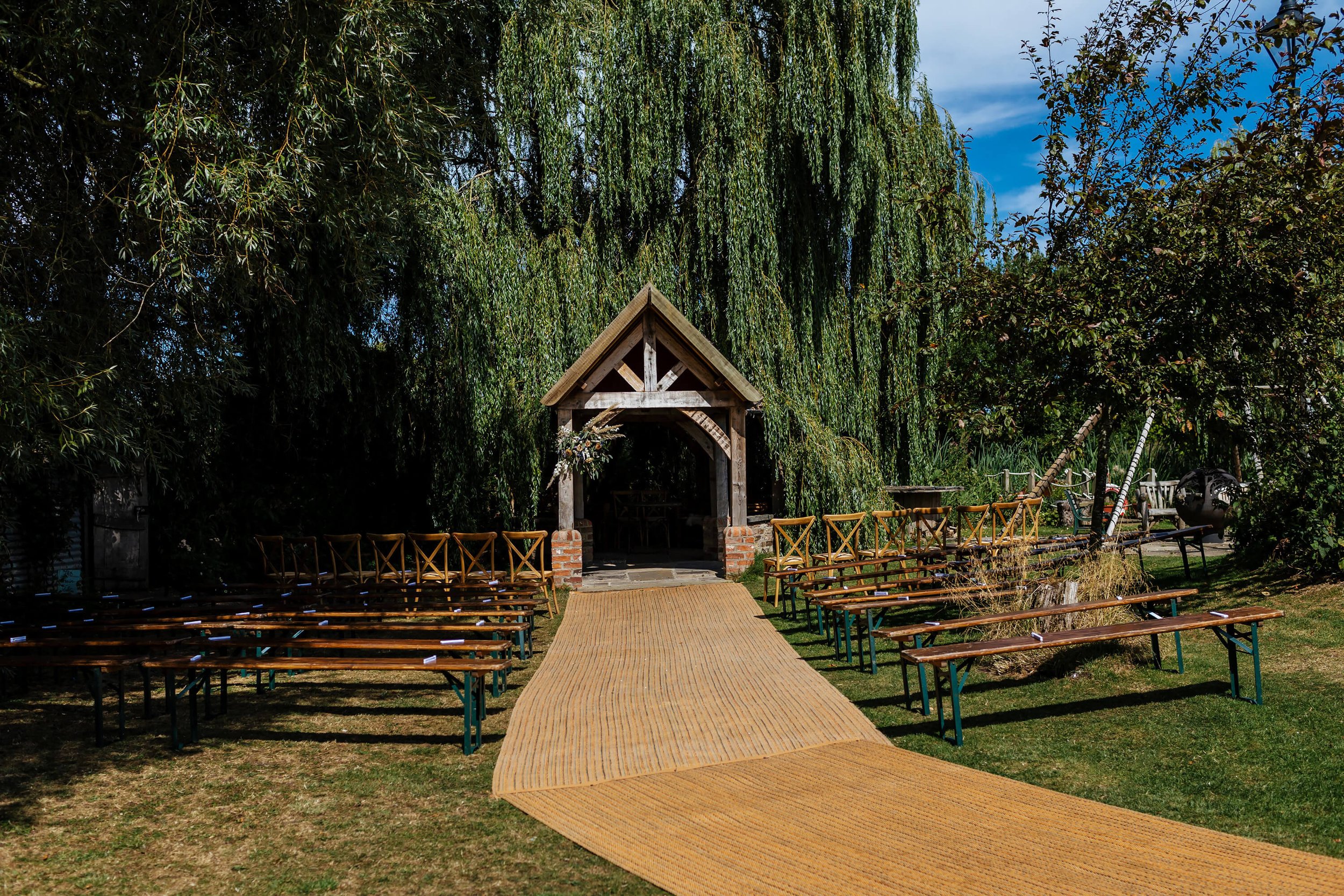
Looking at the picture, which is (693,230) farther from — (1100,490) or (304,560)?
(1100,490)

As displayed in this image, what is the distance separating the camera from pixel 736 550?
14859 millimetres

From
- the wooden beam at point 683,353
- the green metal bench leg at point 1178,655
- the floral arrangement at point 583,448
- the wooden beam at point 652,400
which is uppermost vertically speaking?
the wooden beam at point 683,353

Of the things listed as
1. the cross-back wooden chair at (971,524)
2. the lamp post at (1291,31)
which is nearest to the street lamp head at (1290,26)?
the lamp post at (1291,31)

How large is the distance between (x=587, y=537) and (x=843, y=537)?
560cm

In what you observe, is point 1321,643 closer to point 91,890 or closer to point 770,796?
point 770,796

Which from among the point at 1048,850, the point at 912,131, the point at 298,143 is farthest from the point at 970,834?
the point at 912,131

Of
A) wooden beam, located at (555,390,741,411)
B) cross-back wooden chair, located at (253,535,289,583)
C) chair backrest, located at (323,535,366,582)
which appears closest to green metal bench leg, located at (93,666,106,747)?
cross-back wooden chair, located at (253,535,289,583)

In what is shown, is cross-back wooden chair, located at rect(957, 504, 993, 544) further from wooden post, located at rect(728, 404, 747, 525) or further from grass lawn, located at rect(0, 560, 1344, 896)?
grass lawn, located at rect(0, 560, 1344, 896)

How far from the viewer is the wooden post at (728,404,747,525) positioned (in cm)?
1471

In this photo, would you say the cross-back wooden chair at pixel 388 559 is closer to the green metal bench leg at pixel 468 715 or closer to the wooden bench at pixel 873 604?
the wooden bench at pixel 873 604

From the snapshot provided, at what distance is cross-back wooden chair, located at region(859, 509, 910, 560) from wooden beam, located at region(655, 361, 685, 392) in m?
3.52

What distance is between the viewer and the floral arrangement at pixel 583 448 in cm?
1377

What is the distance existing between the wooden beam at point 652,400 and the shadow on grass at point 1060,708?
7.66m

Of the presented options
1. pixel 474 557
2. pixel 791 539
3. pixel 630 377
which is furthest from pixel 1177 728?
pixel 630 377
